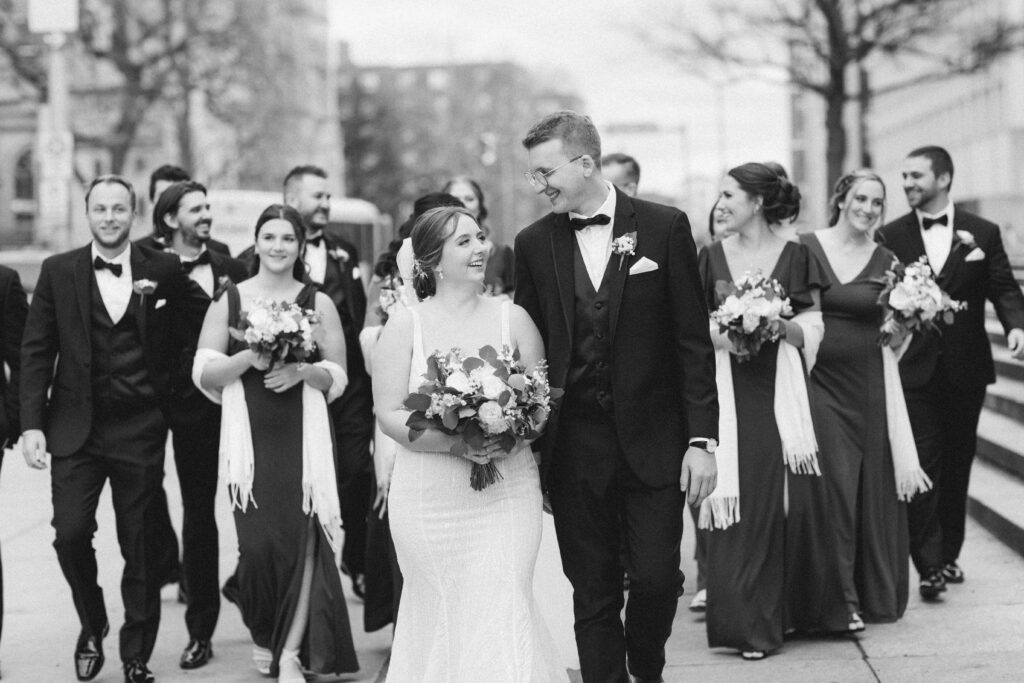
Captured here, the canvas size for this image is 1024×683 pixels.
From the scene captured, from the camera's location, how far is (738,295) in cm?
679

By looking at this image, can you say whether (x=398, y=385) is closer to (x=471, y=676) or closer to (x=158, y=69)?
(x=471, y=676)

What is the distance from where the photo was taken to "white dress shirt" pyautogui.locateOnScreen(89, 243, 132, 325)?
22.4 feet

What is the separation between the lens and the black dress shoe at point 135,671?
6.64 metres

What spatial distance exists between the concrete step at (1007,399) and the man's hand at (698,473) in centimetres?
694

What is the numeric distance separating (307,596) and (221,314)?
4.69 feet

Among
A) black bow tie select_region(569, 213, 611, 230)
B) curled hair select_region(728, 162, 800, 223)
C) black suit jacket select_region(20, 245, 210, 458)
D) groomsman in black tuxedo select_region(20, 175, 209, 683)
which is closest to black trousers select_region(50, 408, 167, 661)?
groomsman in black tuxedo select_region(20, 175, 209, 683)

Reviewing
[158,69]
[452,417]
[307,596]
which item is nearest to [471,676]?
[452,417]

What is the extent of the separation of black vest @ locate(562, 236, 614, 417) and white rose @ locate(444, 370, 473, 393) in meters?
0.54

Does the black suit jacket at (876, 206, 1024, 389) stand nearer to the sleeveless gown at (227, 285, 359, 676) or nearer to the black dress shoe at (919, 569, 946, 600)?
the black dress shoe at (919, 569, 946, 600)

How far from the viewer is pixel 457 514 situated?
16.9 feet

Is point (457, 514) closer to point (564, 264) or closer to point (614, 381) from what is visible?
point (614, 381)

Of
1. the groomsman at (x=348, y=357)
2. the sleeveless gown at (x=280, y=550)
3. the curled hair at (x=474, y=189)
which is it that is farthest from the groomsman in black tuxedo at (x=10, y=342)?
the curled hair at (x=474, y=189)

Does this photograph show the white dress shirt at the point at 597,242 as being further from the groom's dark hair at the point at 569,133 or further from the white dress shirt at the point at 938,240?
the white dress shirt at the point at 938,240

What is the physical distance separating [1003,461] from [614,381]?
21.1 ft
